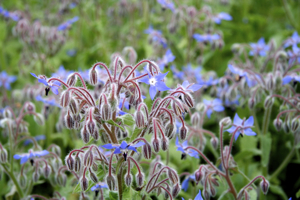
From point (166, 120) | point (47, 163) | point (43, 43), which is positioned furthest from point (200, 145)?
point (43, 43)

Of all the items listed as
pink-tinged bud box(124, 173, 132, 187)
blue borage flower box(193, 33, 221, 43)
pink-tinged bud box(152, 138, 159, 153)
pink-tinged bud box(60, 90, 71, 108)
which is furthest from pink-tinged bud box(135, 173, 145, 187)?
blue borage flower box(193, 33, 221, 43)

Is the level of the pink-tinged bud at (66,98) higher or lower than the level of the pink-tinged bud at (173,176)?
higher

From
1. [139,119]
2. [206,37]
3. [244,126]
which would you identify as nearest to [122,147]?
[139,119]

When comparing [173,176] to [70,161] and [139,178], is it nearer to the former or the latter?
[139,178]

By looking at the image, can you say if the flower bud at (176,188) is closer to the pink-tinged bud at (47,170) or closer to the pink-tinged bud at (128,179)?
the pink-tinged bud at (128,179)

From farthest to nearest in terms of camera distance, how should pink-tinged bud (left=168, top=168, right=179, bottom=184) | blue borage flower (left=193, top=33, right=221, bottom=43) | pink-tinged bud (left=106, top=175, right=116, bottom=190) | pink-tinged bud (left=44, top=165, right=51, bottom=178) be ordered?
blue borage flower (left=193, top=33, right=221, bottom=43)
pink-tinged bud (left=44, top=165, right=51, bottom=178)
pink-tinged bud (left=168, top=168, right=179, bottom=184)
pink-tinged bud (left=106, top=175, right=116, bottom=190)

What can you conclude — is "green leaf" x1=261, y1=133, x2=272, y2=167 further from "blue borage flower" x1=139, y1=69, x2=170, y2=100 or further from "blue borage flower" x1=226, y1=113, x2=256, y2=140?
"blue borage flower" x1=139, y1=69, x2=170, y2=100

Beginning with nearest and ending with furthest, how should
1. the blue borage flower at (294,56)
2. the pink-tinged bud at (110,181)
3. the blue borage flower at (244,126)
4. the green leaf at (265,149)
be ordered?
the pink-tinged bud at (110,181)
the blue borage flower at (244,126)
the green leaf at (265,149)
the blue borage flower at (294,56)

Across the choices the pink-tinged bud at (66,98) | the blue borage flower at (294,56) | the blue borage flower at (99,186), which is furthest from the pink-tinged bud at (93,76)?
the blue borage flower at (294,56)
